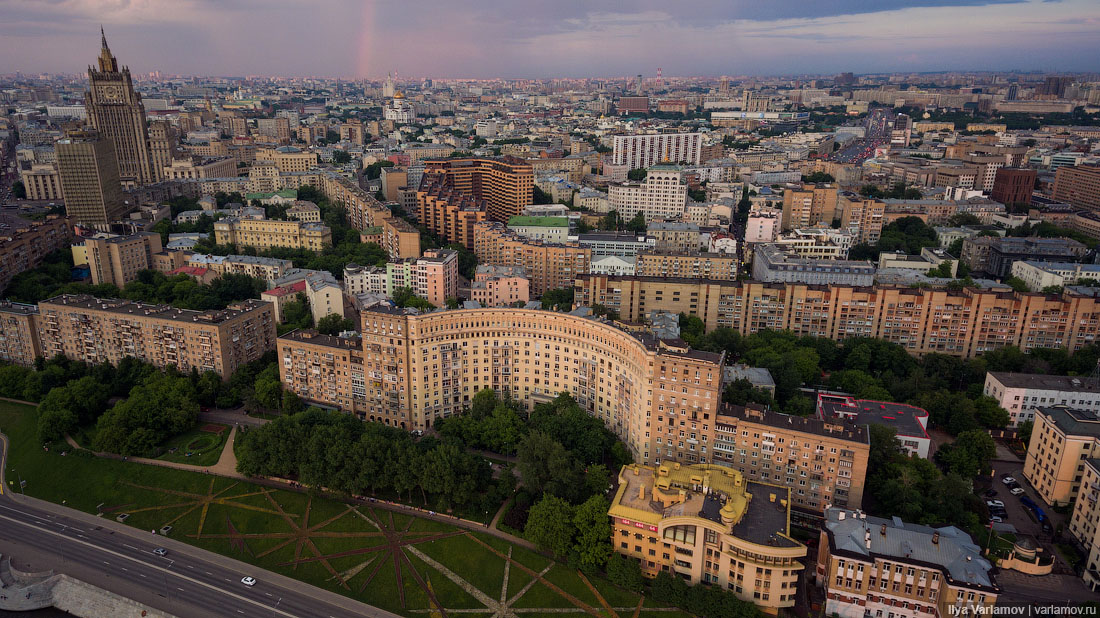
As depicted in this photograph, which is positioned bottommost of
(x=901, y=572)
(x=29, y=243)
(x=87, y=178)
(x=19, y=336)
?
(x=901, y=572)

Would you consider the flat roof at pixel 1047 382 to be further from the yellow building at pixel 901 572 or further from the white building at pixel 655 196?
the white building at pixel 655 196

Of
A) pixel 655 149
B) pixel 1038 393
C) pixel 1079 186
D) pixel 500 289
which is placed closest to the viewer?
pixel 1038 393

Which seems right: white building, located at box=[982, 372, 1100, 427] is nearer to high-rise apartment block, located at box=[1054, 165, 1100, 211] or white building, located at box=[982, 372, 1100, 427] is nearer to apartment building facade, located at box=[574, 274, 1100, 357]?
apartment building facade, located at box=[574, 274, 1100, 357]

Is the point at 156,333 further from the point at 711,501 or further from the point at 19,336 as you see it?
the point at 711,501

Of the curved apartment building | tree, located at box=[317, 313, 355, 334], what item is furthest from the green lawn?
tree, located at box=[317, 313, 355, 334]

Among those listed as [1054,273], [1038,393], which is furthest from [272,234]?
[1054,273]

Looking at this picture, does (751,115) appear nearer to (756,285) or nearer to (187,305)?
(756,285)
